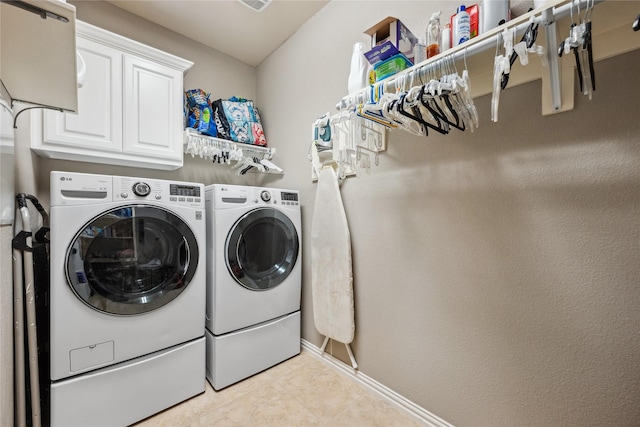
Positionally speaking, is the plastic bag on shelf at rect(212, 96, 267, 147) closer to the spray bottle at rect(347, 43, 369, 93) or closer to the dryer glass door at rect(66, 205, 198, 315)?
the dryer glass door at rect(66, 205, 198, 315)

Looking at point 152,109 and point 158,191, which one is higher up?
point 152,109

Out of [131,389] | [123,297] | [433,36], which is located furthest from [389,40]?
[131,389]

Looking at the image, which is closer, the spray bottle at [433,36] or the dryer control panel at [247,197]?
the spray bottle at [433,36]

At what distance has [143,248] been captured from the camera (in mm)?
1394

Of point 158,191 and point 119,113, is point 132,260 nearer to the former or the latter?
point 158,191

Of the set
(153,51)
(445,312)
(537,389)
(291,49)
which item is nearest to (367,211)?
(445,312)

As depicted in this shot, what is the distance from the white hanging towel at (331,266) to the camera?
64.9 inches

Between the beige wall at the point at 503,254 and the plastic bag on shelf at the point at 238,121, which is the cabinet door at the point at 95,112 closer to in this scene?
the beige wall at the point at 503,254

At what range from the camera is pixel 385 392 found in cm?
150

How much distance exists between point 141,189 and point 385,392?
5.78 feet

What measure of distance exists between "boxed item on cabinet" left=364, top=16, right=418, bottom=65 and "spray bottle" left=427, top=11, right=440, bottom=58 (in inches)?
3.2

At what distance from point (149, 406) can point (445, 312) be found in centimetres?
162

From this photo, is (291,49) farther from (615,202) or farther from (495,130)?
(615,202)

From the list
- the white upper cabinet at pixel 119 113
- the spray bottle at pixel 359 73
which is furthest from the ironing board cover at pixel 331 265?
the white upper cabinet at pixel 119 113
